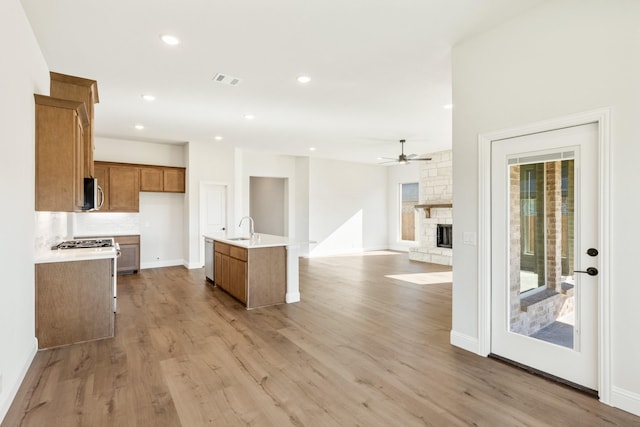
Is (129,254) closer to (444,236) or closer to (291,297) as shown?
(291,297)

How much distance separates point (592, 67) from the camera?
229 centimetres

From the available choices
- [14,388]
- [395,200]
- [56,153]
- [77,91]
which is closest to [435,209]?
[395,200]

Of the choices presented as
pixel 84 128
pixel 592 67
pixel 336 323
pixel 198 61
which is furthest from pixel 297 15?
pixel 336 323

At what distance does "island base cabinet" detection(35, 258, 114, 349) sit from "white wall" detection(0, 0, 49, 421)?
0.14 m

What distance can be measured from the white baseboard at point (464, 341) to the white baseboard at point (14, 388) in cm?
346

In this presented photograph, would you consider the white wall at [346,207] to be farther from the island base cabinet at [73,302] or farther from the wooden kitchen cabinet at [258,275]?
the island base cabinet at [73,302]

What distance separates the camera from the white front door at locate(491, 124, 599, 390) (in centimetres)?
236

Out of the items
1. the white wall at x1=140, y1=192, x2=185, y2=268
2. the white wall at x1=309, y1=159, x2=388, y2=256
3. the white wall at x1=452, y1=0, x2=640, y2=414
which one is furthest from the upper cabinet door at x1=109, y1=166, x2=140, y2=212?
the white wall at x1=452, y1=0, x2=640, y2=414

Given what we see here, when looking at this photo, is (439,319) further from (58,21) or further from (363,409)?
(58,21)

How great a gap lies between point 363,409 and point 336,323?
66.2 inches

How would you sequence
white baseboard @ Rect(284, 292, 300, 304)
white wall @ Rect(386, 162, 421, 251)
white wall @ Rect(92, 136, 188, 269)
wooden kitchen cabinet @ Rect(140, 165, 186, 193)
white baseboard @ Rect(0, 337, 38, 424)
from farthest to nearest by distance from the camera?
white wall @ Rect(386, 162, 421, 251), wooden kitchen cabinet @ Rect(140, 165, 186, 193), white wall @ Rect(92, 136, 188, 269), white baseboard @ Rect(284, 292, 300, 304), white baseboard @ Rect(0, 337, 38, 424)

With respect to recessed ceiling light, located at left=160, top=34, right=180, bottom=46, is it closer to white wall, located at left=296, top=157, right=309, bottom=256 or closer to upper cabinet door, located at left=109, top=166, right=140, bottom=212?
upper cabinet door, located at left=109, top=166, right=140, bottom=212

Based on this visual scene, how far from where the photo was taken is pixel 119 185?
22.0ft

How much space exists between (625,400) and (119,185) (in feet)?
25.5
